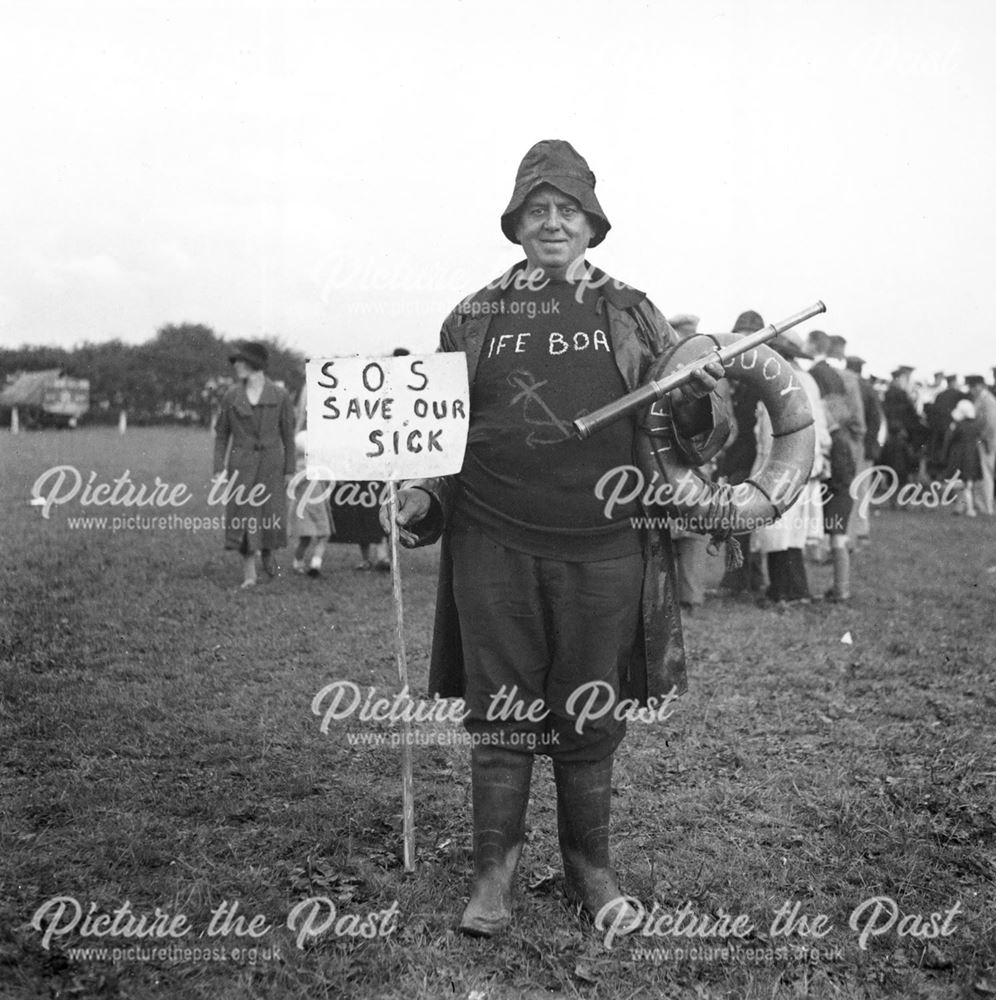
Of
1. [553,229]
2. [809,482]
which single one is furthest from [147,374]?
[553,229]

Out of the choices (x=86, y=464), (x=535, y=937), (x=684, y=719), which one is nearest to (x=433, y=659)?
(x=535, y=937)

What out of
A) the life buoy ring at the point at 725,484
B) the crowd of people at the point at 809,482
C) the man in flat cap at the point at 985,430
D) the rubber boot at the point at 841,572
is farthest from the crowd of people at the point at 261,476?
the man in flat cap at the point at 985,430

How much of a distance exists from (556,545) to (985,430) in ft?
52.8

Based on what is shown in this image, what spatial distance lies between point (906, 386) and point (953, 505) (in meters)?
2.99

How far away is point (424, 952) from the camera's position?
3359mm

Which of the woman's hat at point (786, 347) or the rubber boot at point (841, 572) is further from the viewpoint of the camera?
the rubber boot at point (841, 572)

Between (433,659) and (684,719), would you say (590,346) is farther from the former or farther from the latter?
(684,719)

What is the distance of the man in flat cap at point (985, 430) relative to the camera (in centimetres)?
1773

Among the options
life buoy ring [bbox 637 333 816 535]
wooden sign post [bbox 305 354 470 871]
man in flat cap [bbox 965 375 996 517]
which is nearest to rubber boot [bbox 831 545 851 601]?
life buoy ring [bbox 637 333 816 535]

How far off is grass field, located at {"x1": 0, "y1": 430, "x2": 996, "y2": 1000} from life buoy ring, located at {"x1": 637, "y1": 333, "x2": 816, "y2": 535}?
133 cm

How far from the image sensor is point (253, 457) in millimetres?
10430

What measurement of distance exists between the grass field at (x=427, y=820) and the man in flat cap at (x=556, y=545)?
14.1 inches

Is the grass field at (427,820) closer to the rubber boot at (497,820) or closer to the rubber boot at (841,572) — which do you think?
the rubber boot at (497,820)

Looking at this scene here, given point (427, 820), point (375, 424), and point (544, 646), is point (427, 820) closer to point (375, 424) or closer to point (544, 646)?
point (544, 646)
